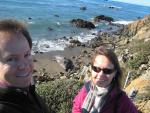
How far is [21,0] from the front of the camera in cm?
7275

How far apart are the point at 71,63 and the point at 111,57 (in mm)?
17120

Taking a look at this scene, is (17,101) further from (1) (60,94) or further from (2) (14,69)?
(1) (60,94)

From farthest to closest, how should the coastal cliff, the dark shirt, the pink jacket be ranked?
the coastal cliff < the pink jacket < the dark shirt

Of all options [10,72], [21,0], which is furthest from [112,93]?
[21,0]

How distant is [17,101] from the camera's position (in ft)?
8.36

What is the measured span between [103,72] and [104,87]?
6.7 inches

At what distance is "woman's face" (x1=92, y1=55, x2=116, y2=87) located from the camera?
14.6 ft

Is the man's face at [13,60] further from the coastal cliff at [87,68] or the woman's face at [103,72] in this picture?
the coastal cliff at [87,68]

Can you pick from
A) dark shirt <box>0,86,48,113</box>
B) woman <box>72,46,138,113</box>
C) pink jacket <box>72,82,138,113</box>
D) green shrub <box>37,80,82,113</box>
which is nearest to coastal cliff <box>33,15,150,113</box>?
green shrub <box>37,80,82,113</box>

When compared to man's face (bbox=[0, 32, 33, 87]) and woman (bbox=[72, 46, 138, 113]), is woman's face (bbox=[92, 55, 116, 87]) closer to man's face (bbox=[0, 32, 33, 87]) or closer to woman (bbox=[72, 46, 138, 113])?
woman (bbox=[72, 46, 138, 113])

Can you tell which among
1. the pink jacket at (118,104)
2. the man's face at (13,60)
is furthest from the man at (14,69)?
the pink jacket at (118,104)

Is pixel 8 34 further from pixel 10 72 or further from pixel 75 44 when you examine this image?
pixel 75 44

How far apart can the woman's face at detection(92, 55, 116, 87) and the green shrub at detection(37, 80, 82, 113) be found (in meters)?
3.67

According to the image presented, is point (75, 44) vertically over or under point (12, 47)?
under
